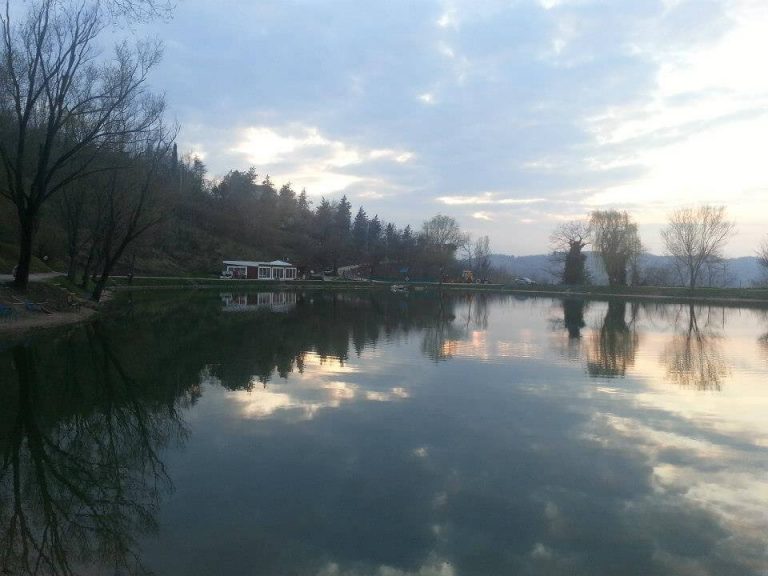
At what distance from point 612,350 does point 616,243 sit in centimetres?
7248

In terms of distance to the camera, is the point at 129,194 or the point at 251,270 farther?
the point at 251,270

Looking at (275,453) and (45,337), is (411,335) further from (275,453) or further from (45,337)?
(275,453)

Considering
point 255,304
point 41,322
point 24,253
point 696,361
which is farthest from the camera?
point 255,304

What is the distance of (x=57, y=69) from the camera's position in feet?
72.7

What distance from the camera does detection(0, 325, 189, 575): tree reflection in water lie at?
17.3 feet

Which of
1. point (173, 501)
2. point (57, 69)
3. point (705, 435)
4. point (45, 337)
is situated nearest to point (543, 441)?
point (705, 435)

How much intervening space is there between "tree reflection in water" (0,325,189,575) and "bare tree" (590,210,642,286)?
86.1m

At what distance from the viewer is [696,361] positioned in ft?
60.3

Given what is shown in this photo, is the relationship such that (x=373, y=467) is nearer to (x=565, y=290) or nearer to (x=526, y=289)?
(x=565, y=290)

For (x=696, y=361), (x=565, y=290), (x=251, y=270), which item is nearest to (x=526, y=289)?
(x=565, y=290)

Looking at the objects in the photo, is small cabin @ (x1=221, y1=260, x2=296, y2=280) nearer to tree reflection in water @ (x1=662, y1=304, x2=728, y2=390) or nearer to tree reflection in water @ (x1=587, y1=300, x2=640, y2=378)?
tree reflection in water @ (x1=587, y1=300, x2=640, y2=378)

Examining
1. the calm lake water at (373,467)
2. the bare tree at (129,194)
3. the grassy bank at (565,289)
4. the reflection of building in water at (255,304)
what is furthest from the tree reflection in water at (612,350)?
the grassy bank at (565,289)

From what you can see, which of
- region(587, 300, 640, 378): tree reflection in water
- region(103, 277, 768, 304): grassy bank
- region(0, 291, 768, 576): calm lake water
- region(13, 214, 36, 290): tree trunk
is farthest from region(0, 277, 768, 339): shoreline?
region(587, 300, 640, 378): tree reflection in water

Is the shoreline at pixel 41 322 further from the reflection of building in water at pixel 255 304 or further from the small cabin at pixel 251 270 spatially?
the small cabin at pixel 251 270
